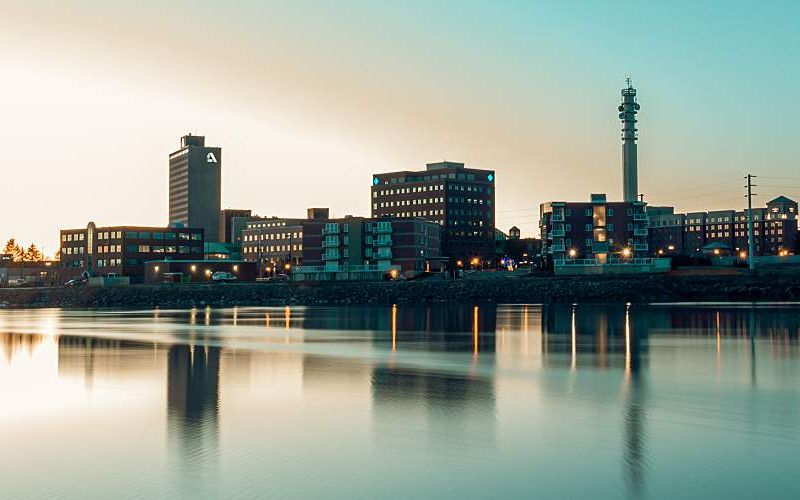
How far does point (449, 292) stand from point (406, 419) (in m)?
104

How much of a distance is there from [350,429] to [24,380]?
19.6 meters

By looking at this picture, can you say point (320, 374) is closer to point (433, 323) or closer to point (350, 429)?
point (350, 429)

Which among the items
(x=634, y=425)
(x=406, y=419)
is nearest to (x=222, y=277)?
(x=406, y=419)

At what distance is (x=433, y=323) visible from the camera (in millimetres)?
74188

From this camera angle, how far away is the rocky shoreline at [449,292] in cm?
11325

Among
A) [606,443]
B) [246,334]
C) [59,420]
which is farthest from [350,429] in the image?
[246,334]

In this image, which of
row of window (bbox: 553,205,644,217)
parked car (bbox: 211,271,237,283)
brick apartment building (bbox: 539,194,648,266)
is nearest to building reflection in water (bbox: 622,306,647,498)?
brick apartment building (bbox: 539,194,648,266)

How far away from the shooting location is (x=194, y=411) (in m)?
27.0

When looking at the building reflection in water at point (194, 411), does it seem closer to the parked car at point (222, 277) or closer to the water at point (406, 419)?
the water at point (406, 419)

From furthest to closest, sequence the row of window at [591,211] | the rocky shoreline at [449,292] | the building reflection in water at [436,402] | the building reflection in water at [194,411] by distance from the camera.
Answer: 1. the row of window at [591,211]
2. the rocky shoreline at [449,292]
3. the building reflection in water at [436,402]
4. the building reflection in water at [194,411]

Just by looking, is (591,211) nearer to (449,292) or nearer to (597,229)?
(597,229)

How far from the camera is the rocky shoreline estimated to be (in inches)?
4459

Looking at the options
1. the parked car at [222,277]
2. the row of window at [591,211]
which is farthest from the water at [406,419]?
the parked car at [222,277]

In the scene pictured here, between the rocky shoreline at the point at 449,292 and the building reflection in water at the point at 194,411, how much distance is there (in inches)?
3261
